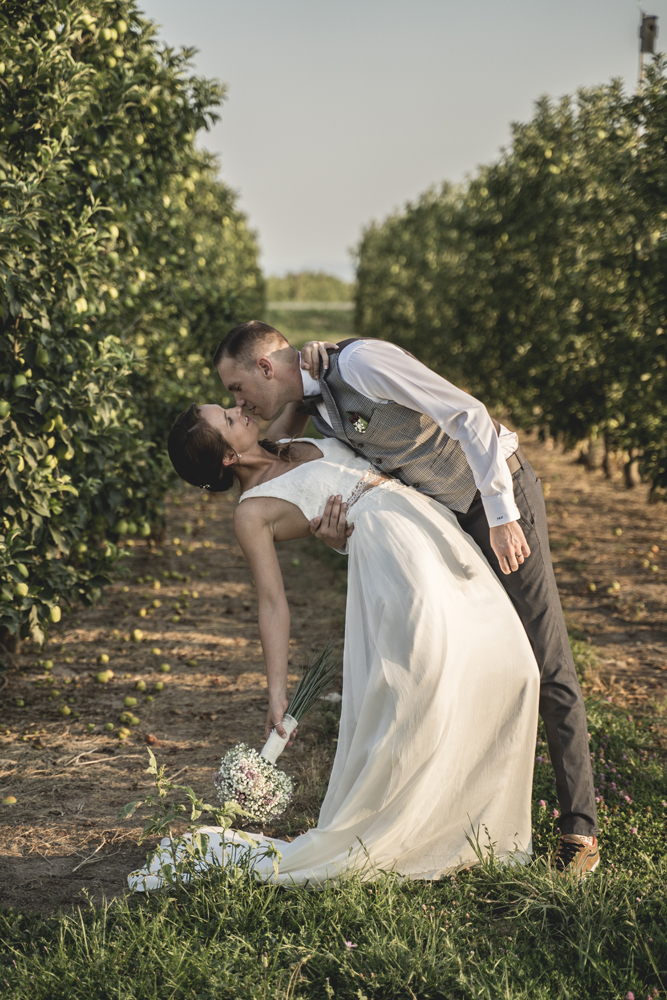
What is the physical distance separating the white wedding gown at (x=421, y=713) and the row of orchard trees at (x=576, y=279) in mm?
3196

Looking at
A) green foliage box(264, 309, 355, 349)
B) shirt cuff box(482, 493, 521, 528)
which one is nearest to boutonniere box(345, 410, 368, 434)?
shirt cuff box(482, 493, 521, 528)

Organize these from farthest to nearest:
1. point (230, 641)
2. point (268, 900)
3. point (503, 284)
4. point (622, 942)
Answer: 1. point (503, 284)
2. point (230, 641)
3. point (268, 900)
4. point (622, 942)

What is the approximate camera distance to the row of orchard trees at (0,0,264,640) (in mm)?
3803

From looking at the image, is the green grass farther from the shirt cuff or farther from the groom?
the shirt cuff

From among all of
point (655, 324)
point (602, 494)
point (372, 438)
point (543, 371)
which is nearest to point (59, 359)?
point (372, 438)

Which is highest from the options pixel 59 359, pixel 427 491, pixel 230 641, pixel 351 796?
pixel 59 359

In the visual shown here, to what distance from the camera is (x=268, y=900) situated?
2.60 metres

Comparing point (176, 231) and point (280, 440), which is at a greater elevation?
point (176, 231)

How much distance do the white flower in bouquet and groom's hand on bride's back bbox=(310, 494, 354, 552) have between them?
816 mm

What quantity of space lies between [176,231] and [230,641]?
3.26 meters

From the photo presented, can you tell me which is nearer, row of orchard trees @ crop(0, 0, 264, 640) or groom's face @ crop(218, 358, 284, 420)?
groom's face @ crop(218, 358, 284, 420)

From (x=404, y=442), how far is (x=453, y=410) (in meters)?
0.29

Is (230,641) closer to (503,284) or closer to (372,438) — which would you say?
(372,438)

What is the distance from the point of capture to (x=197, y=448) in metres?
3.01
